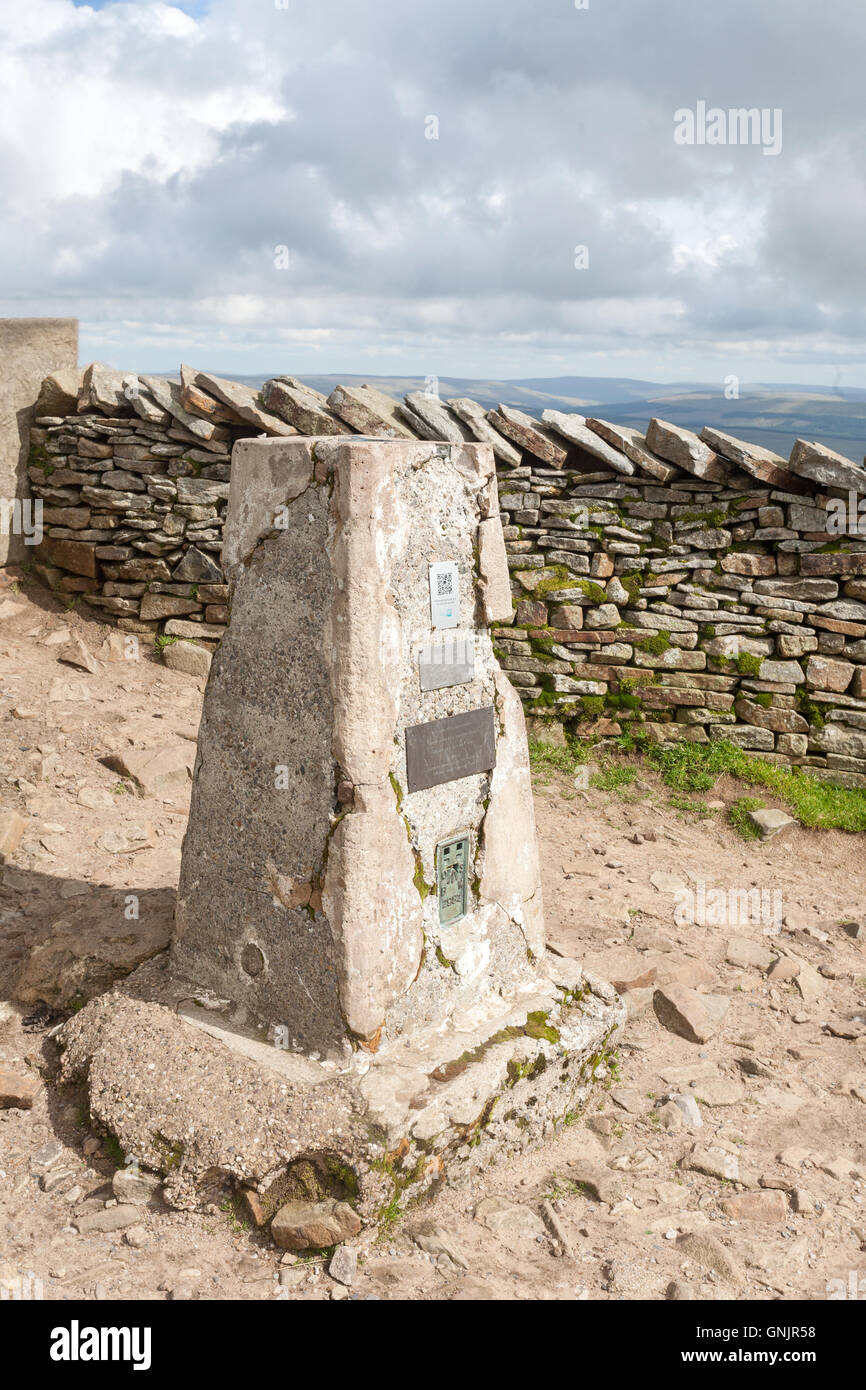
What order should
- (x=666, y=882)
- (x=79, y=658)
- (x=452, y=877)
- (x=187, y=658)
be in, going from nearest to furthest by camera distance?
(x=452, y=877) < (x=666, y=882) < (x=79, y=658) < (x=187, y=658)

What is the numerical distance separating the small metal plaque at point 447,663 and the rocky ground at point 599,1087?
176 centimetres

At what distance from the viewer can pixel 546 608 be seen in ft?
24.4

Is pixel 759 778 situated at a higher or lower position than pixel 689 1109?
higher

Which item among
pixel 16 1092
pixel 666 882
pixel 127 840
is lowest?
pixel 16 1092

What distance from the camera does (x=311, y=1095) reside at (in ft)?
11.2

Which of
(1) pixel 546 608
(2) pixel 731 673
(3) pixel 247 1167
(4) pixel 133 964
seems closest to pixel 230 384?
(1) pixel 546 608

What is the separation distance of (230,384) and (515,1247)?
239 inches

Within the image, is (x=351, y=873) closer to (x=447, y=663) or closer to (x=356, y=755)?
(x=356, y=755)

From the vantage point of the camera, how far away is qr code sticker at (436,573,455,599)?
3703mm

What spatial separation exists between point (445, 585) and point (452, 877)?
3.60ft

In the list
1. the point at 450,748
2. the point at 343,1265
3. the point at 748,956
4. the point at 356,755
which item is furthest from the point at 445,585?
the point at 748,956

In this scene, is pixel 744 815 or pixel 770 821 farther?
pixel 744 815

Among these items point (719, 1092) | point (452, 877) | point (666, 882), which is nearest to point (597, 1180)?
point (719, 1092)

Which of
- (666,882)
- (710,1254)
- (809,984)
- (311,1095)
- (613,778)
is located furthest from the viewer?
(613,778)
